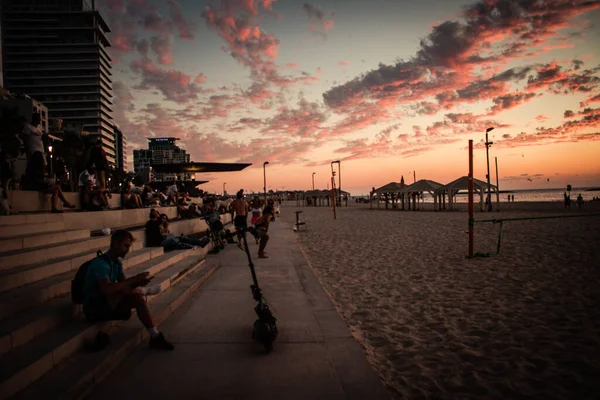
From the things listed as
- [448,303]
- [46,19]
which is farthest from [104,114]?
[448,303]

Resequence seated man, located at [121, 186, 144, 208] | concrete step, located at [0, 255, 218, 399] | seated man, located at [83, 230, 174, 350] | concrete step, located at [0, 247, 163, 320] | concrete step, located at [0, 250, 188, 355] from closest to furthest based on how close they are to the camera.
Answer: concrete step, located at [0, 255, 218, 399] < concrete step, located at [0, 250, 188, 355] < concrete step, located at [0, 247, 163, 320] < seated man, located at [83, 230, 174, 350] < seated man, located at [121, 186, 144, 208]

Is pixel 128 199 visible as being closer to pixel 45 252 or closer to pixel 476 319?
pixel 45 252

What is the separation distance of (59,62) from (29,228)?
13767 cm

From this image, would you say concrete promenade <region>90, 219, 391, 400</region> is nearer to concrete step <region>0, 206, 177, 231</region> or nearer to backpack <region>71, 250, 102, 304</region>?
backpack <region>71, 250, 102, 304</region>

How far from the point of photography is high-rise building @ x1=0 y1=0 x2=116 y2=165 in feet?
355

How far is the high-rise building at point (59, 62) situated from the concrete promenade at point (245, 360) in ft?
400

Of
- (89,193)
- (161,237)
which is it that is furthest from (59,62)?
(161,237)

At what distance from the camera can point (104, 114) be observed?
380 ft

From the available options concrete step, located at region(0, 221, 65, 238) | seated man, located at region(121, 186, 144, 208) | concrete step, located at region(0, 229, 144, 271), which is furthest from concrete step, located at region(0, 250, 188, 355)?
seated man, located at region(121, 186, 144, 208)

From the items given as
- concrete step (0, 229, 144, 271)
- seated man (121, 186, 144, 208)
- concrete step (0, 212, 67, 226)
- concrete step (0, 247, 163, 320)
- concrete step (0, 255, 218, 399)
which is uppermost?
seated man (121, 186, 144, 208)

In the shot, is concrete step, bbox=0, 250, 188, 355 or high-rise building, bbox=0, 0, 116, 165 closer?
concrete step, bbox=0, 250, 188, 355

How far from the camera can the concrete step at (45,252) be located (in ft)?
14.3

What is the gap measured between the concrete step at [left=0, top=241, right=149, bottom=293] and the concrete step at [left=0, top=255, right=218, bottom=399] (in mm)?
897

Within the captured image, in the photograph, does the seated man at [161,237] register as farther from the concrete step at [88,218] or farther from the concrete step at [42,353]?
the concrete step at [42,353]
